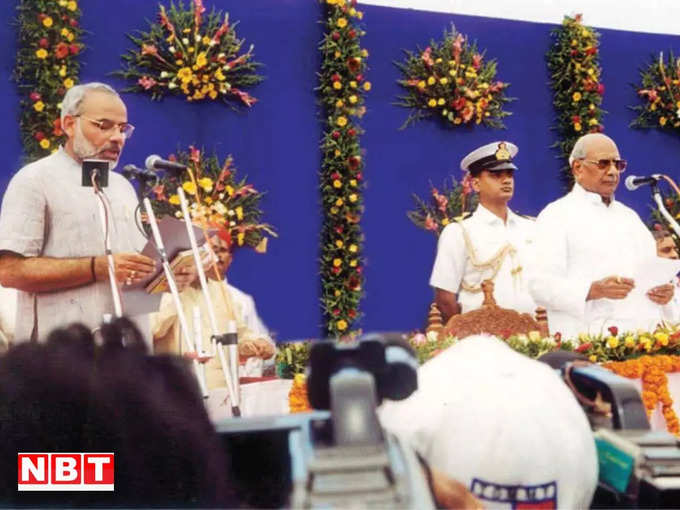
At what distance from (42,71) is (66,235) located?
0.43 meters

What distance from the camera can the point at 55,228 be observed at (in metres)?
1.33

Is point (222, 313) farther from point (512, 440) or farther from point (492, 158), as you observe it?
point (512, 440)

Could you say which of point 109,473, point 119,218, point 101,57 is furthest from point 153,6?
point 109,473

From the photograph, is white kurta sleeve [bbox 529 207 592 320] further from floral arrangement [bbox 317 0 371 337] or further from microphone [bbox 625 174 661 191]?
floral arrangement [bbox 317 0 371 337]

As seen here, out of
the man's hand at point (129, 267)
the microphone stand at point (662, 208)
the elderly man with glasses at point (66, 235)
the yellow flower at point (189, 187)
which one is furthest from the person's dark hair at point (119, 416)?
the yellow flower at point (189, 187)

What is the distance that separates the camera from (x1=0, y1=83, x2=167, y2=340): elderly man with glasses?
1255 mm

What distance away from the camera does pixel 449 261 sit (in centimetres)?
250

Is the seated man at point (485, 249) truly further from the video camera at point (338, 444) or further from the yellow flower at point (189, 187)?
the video camera at point (338, 444)

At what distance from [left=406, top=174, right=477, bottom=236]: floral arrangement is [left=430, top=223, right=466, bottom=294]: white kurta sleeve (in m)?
0.03

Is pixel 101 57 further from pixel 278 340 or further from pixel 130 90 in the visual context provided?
pixel 278 340

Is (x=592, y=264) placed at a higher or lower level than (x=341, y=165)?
lower

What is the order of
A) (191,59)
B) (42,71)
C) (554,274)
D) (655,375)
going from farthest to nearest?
(191,59)
(554,274)
(655,375)
(42,71)

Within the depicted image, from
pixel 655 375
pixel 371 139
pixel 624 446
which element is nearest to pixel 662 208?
pixel 655 375

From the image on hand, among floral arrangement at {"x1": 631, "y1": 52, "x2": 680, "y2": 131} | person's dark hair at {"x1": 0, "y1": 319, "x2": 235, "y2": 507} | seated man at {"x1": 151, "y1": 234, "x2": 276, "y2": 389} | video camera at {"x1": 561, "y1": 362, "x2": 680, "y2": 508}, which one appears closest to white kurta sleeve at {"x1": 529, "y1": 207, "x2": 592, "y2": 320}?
floral arrangement at {"x1": 631, "y1": 52, "x2": 680, "y2": 131}
